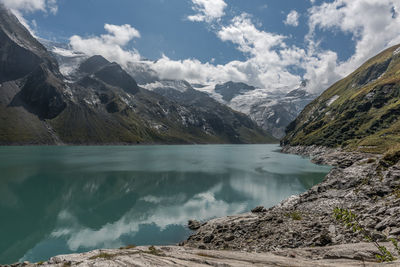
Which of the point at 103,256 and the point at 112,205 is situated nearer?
the point at 103,256

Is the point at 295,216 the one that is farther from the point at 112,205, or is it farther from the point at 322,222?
the point at 112,205

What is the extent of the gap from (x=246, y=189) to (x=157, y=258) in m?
54.7

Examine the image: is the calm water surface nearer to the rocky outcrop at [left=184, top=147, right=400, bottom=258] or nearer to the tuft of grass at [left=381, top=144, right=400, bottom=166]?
the rocky outcrop at [left=184, top=147, right=400, bottom=258]

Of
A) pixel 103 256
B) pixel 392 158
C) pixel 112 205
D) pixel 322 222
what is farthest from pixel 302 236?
pixel 112 205

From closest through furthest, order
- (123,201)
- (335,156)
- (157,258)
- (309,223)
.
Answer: (157,258) < (309,223) < (123,201) < (335,156)

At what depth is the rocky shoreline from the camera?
60.1ft

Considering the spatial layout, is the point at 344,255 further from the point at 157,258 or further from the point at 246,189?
the point at 246,189

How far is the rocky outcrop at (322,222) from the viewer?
23297mm

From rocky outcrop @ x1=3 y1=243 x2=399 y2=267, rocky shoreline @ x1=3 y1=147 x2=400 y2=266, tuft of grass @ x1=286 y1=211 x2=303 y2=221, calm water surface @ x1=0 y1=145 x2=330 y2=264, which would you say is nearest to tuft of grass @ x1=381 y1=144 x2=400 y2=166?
rocky shoreline @ x1=3 y1=147 x2=400 y2=266

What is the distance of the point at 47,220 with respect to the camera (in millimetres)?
44344

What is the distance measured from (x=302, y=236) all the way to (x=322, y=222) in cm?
454

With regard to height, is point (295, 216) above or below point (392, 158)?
below

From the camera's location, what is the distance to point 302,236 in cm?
2595

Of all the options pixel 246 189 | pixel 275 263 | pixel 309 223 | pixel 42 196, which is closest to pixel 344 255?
pixel 275 263
